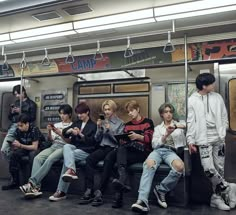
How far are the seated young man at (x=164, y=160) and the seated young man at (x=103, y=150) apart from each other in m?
0.52

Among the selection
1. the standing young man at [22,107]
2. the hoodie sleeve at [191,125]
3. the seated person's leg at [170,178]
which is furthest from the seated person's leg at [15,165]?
the hoodie sleeve at [191,125]

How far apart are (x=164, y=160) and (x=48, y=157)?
61.5 inches

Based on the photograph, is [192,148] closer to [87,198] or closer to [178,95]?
[178,95]

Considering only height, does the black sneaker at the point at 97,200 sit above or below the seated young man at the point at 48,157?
below

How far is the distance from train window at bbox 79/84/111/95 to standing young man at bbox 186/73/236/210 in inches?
62.9

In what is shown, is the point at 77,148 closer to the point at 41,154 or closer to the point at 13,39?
the point at 41,154

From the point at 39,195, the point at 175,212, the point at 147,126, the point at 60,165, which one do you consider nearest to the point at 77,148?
the point at 60,165

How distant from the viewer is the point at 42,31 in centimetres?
373

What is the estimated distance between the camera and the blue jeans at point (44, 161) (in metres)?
3.56

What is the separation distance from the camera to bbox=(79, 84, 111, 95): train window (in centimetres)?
448

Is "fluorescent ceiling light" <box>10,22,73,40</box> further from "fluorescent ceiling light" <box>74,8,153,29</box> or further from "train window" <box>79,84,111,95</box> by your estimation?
"train window" <box>79,84,111,95</box>

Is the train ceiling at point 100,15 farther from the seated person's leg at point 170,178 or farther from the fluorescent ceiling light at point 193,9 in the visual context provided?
the seated person's leg at point 170,178

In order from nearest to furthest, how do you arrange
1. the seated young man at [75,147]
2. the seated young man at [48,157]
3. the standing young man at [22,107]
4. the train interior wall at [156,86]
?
the seated young man at [75,147]
the seated young man at [48,157]
the train interior wall at [156,86]
the standing young man at [22,107]

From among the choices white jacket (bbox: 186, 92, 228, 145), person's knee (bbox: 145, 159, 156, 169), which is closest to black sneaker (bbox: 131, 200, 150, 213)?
person's knee (bbox: 145, 159, 156, 169)
